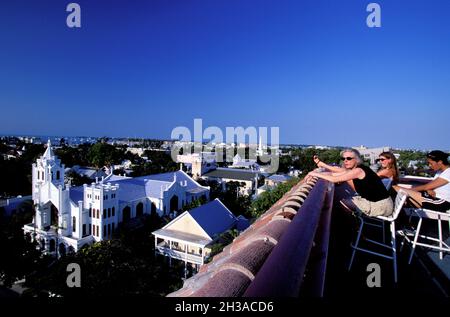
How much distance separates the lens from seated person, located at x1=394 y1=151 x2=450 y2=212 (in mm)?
3750

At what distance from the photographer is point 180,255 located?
19.7m

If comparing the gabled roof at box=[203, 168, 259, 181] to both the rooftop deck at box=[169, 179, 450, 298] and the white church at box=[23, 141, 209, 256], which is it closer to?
the white church at box=[23, 141, 209, 256]

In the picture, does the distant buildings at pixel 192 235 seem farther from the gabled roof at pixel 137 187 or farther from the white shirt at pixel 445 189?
the white shirt at pixel 445 189

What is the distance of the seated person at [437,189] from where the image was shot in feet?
12.3

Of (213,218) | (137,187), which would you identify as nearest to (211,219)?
(213,218)

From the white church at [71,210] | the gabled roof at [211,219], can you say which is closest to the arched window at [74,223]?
the white church at [71,210]

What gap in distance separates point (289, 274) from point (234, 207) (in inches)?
1227

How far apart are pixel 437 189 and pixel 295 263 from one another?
132 inches

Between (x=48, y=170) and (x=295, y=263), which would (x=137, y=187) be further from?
(x=295, y=263)

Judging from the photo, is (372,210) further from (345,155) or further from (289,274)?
(289,274)

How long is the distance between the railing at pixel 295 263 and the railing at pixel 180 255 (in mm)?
17130

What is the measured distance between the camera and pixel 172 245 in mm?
20672
